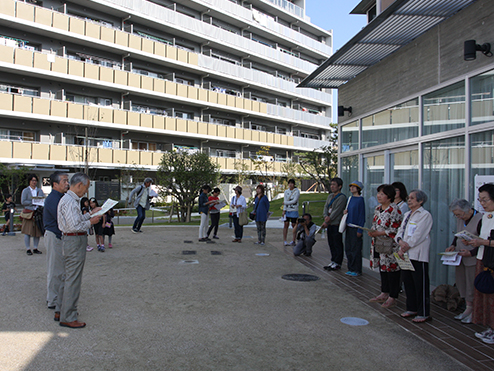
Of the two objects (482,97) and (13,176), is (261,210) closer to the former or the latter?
(482,97)

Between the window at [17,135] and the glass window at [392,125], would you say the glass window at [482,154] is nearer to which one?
the glass window at [392,125]

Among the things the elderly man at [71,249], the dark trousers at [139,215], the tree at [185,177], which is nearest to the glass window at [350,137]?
the dark trousers at [139,215]

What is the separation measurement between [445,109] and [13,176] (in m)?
21.5

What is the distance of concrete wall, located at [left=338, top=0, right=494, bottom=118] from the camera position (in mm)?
6047

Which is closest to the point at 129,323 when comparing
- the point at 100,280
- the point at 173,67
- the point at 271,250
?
the point at 100,280

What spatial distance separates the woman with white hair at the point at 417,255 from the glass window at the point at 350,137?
5.29m

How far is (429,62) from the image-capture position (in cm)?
732

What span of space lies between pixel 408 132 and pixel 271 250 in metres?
4.98

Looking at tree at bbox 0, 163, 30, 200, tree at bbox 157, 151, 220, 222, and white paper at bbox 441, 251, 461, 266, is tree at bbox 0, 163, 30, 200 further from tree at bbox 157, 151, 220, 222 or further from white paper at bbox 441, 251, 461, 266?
white paper at bbox 441, 251, 461, 266

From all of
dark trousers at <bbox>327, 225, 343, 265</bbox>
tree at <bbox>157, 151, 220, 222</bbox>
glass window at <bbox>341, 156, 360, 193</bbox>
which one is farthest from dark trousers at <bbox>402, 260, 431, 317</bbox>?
tree at <bbox>157, 151, 220, 222</bbox>

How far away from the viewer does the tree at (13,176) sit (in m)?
21.9

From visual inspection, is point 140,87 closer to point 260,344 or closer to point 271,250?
point 271,250

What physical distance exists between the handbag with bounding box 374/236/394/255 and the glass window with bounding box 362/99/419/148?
2.71 metres

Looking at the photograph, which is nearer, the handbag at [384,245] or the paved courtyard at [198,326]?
the paved courtyard at [198,326]
